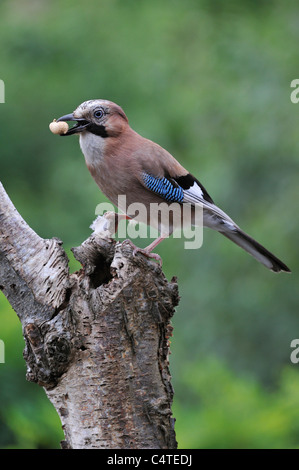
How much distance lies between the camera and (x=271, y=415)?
4.96m

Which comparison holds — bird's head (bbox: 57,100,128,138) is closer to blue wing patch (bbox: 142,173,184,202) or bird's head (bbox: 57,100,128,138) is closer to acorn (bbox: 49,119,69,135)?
acorn (bbox: 49,119,69,135)

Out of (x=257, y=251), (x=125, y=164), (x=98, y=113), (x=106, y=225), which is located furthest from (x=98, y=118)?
(x=257, y=251)

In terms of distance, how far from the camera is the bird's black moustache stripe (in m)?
4.04

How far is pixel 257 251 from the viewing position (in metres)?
Answer: 4.57

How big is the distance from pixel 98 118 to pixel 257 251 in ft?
4.40

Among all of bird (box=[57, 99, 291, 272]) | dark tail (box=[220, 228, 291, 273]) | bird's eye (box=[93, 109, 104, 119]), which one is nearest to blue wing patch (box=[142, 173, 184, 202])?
bird (box=[57, 99, 291, 272])

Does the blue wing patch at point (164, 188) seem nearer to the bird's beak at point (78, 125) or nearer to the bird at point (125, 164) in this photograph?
the bird at point (125, 164)

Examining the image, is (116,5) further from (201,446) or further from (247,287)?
(201,446)

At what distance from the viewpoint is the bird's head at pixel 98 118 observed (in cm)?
398

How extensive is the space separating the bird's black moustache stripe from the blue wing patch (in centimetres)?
34

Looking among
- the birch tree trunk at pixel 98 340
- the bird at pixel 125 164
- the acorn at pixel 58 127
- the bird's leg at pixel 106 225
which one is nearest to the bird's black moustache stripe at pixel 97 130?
the bird at pixel 125 164

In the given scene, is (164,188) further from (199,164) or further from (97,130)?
(199,164)

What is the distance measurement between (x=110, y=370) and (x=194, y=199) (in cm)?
159

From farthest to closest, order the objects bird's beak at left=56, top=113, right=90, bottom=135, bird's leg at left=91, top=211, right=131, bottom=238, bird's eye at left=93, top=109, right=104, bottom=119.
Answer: bird's eye at left=93, top=109, right=104, bottom=119 < bird's beak at left=56, top=113, right=90, bottom=135 < bird's leg at left=91, top=211, right=131, bottom=238
